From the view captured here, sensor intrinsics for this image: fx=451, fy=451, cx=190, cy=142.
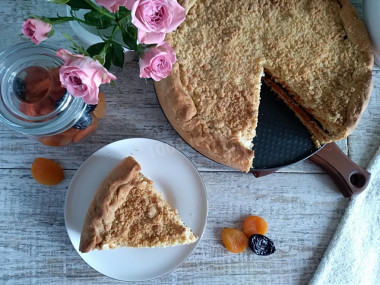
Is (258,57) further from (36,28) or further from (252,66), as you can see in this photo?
(36,28)

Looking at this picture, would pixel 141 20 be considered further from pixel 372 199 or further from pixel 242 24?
pixel 372 199

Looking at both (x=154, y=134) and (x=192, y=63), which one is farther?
(x=154, y=134)

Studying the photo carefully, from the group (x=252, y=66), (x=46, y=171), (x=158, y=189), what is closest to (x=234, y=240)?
(x=158, y=189)

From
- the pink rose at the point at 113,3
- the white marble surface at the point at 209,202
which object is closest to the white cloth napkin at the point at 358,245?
the white marble surface at the point at 209,202

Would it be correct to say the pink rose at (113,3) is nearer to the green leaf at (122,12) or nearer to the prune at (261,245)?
the green leaf at (122,12)

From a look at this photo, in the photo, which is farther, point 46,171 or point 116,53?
point 46,171

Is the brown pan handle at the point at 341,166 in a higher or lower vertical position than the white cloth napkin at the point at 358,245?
higher

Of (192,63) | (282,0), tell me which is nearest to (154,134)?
(192,63)
